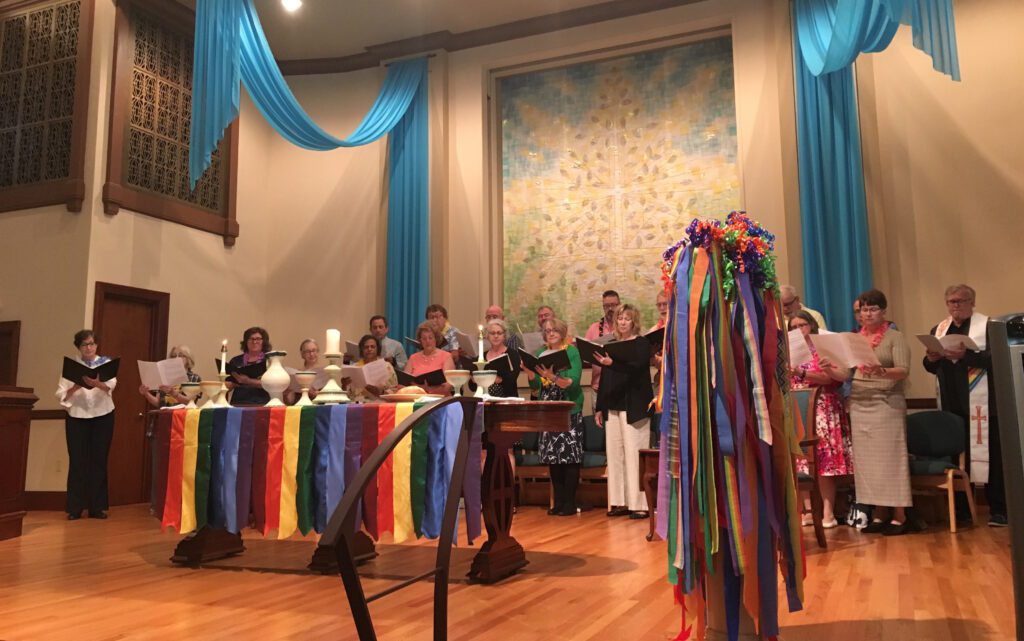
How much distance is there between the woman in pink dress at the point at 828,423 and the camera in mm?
4422

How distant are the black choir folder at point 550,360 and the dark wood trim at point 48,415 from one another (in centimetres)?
404

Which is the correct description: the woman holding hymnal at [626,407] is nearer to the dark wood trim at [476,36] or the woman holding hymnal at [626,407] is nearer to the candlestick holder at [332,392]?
the candlestick holder at [332,392]

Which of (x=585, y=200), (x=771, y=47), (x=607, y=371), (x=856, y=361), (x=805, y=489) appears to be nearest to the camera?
(x=805, y=489)

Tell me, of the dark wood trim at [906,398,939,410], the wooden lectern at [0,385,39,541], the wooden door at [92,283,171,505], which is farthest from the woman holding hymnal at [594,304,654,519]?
the wooden door at [92,283,171,505]

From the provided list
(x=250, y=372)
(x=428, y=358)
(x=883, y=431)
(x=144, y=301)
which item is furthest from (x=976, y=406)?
(x=144, y=301)

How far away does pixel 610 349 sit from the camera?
489cm

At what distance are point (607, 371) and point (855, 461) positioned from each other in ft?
5.23

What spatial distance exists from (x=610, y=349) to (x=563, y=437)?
2.84 feet

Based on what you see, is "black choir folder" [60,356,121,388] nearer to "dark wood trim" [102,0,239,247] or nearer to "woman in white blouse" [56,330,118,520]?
"woman in white blouse" [56,330,118,520]

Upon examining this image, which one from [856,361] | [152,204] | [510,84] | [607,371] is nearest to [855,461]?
[856,361]

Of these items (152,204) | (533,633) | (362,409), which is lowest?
(533,633)

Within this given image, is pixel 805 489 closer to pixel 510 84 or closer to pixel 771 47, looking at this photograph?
pixel 771 47

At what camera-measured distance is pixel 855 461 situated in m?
4.30

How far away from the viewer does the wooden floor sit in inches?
98.5
